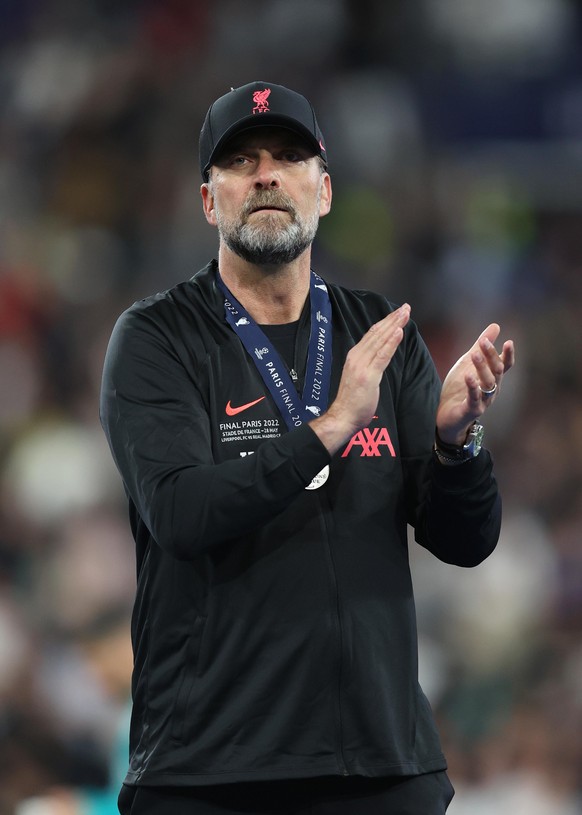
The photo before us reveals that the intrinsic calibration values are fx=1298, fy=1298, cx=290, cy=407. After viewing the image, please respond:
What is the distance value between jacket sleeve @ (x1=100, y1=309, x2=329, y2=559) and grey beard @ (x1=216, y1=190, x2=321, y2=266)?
0.94 feet

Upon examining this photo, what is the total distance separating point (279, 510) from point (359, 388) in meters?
0.30

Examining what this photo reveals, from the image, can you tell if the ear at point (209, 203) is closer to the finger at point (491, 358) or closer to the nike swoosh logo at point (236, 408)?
the nike swoosh logo at point (236, 408)

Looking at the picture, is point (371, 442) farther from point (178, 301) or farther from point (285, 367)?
point (178, 301)

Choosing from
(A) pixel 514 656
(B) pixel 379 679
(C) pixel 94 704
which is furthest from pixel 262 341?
(A) pixel 514 656

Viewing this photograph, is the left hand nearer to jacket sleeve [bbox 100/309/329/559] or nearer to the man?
→ the man

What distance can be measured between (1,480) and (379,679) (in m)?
4.46

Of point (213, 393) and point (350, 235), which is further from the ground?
point (350, 235)

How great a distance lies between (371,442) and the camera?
112 inches

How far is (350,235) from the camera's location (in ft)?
25.6

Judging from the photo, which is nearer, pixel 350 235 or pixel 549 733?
pixel 549 733

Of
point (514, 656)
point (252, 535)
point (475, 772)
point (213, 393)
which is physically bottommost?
point (475, 772)

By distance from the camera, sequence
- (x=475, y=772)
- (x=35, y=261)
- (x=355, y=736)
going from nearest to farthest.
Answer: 1. (x=355, y=736)
2. (x=475, y=772)
3. (x=35, y=261)

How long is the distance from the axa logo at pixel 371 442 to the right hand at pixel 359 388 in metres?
0.15

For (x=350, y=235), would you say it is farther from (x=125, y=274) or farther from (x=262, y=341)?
(x=262, y=341)
